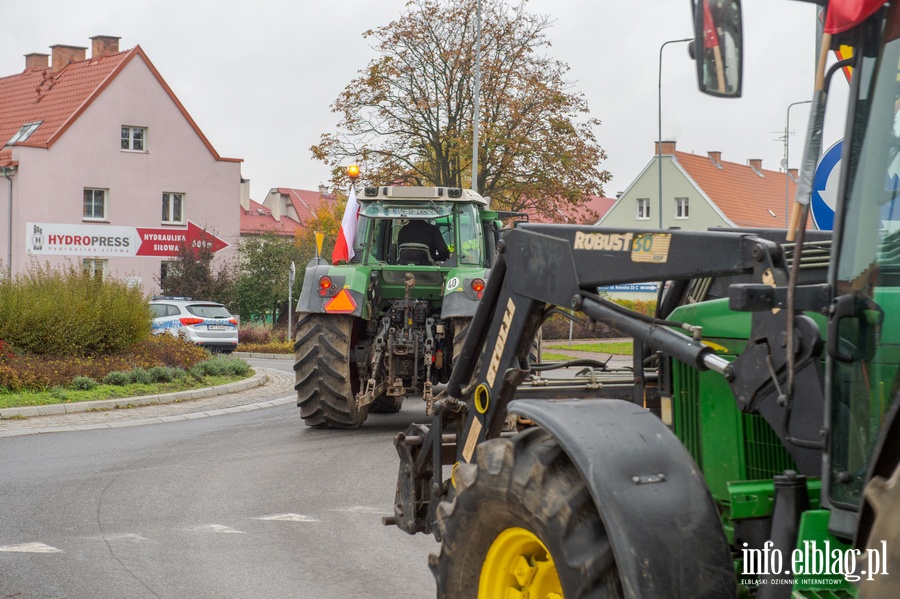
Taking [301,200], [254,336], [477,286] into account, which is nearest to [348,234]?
[477,286]

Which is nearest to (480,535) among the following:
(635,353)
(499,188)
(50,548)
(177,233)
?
(635,353)

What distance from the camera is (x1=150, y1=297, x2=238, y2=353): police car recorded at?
29984 mm

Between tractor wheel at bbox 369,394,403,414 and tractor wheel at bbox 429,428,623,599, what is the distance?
1065 cm

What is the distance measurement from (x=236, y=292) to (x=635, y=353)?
3634 centimetres

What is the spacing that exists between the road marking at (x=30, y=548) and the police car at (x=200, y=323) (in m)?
23.1

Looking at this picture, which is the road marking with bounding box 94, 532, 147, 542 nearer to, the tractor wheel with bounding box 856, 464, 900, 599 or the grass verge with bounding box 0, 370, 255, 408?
the tractor wheel with bounding box 856, 464, 900, 599

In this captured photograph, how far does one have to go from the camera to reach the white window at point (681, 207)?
198ft

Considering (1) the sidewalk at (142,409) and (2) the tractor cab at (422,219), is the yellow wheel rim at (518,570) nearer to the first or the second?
(2) the tractor cab at (422,219)

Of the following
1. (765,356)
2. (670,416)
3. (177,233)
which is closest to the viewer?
(765,356)

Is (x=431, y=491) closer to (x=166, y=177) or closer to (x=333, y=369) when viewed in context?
(x=333, y=369)

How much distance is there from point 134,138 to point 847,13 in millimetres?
45073

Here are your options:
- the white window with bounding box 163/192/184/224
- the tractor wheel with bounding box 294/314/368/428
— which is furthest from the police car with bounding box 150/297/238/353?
the tractor wheel with bounding box 294/314/368/428

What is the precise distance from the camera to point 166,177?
1804 inches

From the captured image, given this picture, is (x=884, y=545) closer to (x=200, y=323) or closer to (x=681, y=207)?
(x=200, y=323)
